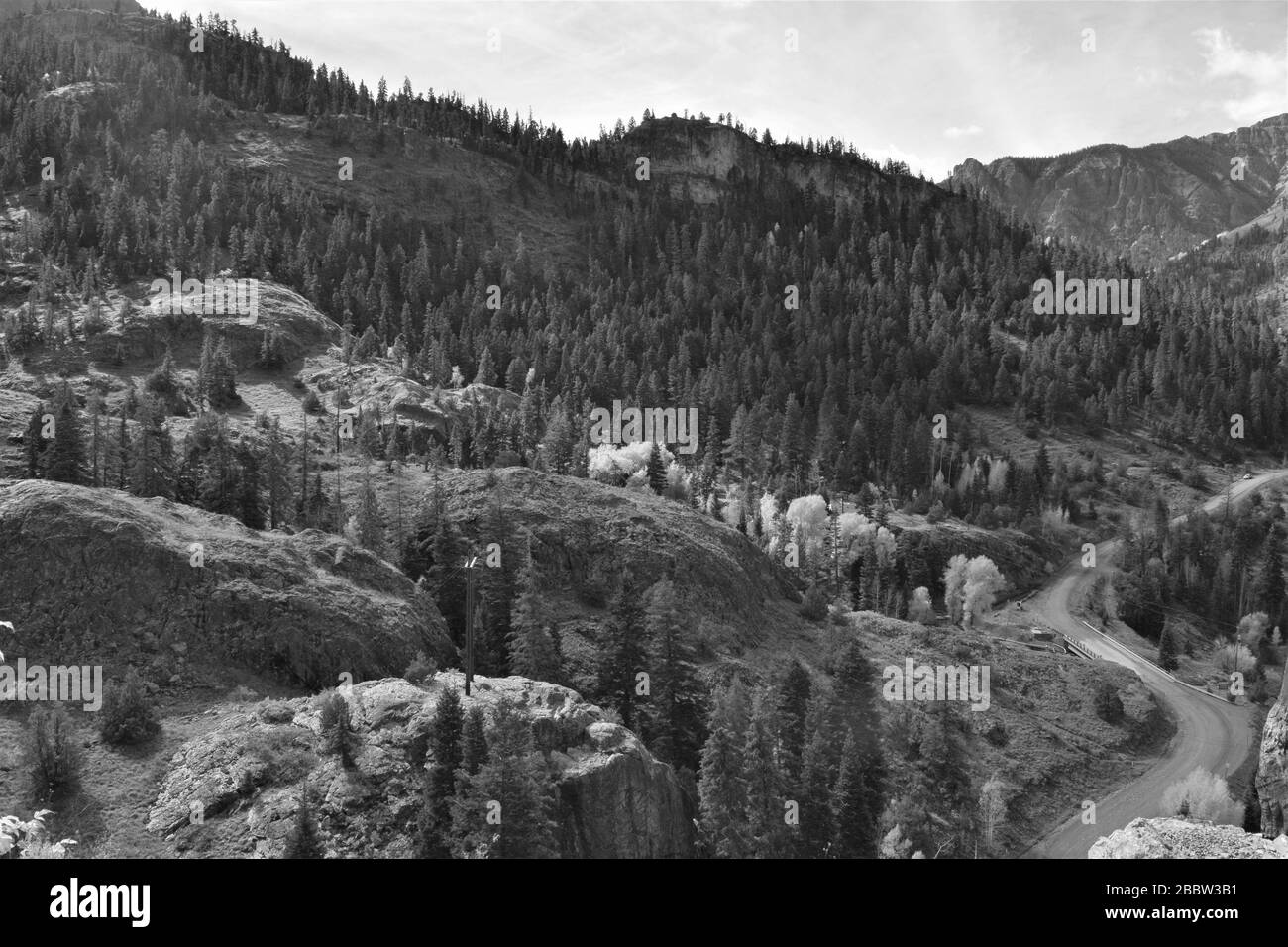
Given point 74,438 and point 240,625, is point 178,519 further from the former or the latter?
point 74,438

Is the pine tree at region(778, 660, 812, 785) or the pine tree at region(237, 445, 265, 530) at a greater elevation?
the pine tree at region(237, 445, 265, 530)

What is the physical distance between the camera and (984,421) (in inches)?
7554

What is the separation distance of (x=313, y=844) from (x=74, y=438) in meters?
52.5

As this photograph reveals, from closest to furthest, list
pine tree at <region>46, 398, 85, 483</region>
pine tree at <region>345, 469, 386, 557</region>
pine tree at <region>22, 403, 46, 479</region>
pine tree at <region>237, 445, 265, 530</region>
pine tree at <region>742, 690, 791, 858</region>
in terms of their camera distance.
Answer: pine tree at <region>742, 690, 791, 858</region> → pine tree at <region>46, 398, 85, 483</region> → pine tree at <region>345, 469, 386, 557</region> → pine tree at <region>22, 403, 46, 479</region> → pine tree at <region>237, 445, 265, 530</region>

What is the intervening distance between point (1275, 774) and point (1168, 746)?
64.1 m

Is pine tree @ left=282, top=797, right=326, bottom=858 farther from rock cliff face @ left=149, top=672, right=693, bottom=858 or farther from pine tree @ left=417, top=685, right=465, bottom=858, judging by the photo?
pine tree @ left=417, top=685, right=465, bottom=858

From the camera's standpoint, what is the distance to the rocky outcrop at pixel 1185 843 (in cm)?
2261

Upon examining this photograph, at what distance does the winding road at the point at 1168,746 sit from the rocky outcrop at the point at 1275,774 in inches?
1536

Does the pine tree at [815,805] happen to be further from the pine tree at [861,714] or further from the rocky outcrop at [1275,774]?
the rocky outcrop at [1275,774]

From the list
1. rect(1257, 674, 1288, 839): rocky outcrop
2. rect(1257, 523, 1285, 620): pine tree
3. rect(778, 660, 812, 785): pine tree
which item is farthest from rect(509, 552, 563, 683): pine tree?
rect(1257, 523, 1285, 620): pine tree

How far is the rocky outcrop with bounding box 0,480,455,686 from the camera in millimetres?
45969

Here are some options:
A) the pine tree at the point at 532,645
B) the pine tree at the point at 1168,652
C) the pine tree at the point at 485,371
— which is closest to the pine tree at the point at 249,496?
the pine tree at the point at 532,645

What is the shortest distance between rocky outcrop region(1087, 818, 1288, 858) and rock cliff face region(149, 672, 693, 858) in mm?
18395
